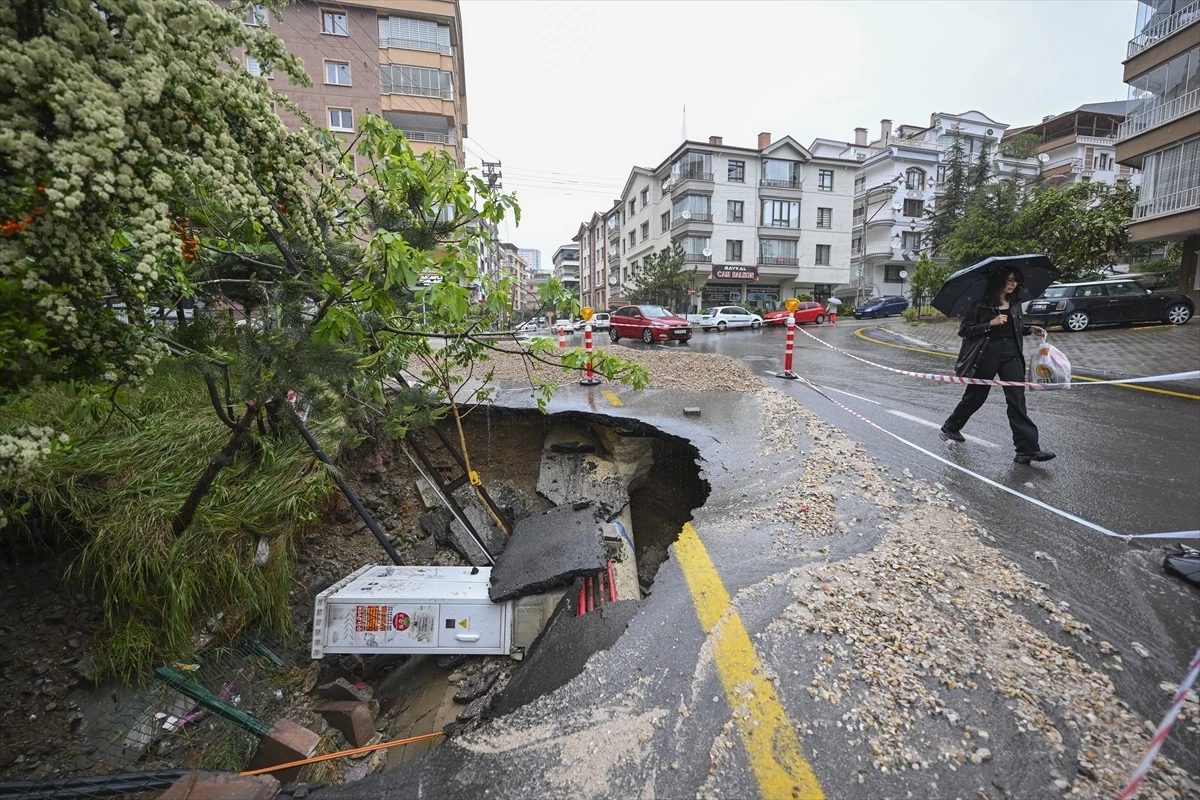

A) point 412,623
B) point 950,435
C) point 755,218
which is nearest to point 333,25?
point 755,218

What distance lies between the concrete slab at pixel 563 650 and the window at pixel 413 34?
31998 millimetres

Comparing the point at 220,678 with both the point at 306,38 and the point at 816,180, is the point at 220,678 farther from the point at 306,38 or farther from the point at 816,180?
the point at 816,180

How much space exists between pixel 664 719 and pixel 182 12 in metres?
2.59

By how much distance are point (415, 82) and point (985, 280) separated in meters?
30.5

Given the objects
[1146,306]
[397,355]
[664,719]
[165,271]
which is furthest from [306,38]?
[1146,306]

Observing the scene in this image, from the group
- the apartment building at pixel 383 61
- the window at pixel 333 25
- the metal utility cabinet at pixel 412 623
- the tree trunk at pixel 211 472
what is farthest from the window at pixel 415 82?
the metal utility cabinet at pixel 412 623

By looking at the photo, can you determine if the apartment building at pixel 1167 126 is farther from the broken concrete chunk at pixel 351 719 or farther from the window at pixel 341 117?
the window at pixel 341 117

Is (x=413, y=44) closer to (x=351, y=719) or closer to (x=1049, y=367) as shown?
(x=1049, y=367)

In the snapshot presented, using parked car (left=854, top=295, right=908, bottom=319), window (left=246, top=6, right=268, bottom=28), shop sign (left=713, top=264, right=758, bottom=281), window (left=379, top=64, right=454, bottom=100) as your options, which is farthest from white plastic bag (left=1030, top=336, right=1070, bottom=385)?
shop sign (left=713, top=264, right=758, bottom=281)

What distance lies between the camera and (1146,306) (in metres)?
13.8

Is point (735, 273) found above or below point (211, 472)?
above

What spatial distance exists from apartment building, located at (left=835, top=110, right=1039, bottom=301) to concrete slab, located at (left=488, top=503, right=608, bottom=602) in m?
43.4

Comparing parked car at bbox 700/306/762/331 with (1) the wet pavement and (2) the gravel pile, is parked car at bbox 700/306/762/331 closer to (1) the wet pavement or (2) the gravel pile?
(2) the gravel pile

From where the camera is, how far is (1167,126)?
625 inches
